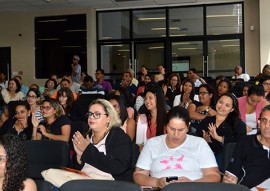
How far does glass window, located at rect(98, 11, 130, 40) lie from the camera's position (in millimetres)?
11570

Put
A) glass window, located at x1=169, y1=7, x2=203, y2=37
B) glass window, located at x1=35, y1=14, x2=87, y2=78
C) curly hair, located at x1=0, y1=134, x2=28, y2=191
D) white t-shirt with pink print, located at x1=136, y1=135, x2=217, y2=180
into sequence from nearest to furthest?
curly hair, located at x1=0, y1=134, x2=28, y2=191, white t-shirt with pink print, located at x1=136, y1=135, x2=217, y2=180, glass window, located at x1=169, y1=7, x2=203, y2=37, glass window, located at x1=35, y1=14, x2=87, y2=78

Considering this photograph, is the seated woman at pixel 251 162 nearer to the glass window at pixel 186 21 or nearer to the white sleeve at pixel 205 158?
the white sleeve at pixel 205 158

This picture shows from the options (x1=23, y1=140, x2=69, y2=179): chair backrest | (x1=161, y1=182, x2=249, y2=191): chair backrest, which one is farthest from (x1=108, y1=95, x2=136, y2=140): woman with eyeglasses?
(x1=161, y1=182, x2=249, y2=191): chair backrest

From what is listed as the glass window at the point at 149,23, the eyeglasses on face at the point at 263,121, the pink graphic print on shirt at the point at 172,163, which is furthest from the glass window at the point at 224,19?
the pink graphic print on shirt at the point at 172,163

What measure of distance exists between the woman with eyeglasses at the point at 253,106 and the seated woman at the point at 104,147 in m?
2.32

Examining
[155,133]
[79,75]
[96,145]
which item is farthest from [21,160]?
[79,75]

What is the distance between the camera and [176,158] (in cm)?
281

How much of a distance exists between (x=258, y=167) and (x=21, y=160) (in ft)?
5.40

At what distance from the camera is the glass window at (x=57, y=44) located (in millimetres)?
11672

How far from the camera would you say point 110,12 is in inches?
456

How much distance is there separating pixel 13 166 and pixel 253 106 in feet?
11.7

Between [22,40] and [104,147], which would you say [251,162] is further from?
[22,40]

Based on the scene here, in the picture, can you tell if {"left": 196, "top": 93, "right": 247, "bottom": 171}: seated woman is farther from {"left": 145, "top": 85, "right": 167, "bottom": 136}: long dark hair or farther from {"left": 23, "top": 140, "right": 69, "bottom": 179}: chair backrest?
{"left": 23, "top": 140, "right": 69, "bottom": 179}: chair backrest

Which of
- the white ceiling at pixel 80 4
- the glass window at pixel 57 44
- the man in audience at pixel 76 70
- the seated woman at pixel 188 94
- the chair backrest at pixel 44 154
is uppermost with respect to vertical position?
the white ceiling at pixel 80 4
